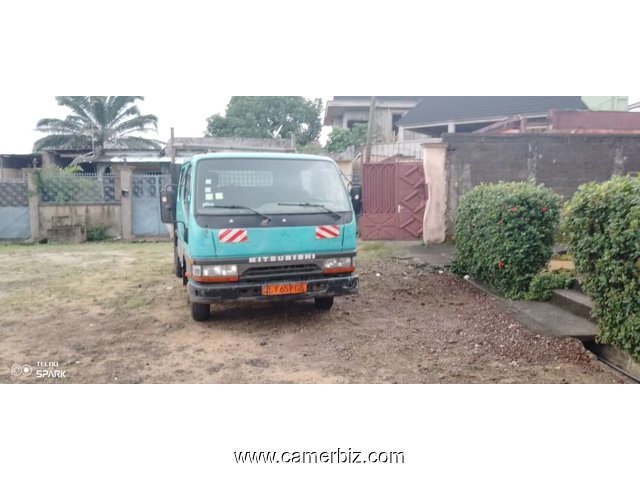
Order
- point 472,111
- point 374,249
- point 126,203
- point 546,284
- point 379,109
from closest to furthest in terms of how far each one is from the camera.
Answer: point 546,284, point 374,249, point 126,203, point 472,111, point 379,109

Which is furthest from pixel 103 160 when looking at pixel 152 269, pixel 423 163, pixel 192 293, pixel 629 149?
pixel 629 149

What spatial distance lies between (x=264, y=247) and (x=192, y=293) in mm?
891

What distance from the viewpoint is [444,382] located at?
12.5ft

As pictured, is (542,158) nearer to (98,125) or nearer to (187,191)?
(187,191)

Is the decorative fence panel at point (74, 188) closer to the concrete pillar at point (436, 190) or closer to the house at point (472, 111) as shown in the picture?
the concrete pillar at point (436, 190)

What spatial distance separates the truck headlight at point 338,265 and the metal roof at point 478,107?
14886 mm

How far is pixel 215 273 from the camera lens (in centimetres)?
470

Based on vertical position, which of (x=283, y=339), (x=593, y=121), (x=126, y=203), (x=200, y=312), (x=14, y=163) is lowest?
(x=283, y=339)

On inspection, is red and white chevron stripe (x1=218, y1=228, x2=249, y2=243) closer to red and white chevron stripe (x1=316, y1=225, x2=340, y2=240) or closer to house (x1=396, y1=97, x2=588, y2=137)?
red and white chevron stripe (x1=316, y1=225, x2=340, y2=240)

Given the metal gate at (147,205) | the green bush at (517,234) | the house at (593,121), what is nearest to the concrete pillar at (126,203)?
the metal gate at (147,205)

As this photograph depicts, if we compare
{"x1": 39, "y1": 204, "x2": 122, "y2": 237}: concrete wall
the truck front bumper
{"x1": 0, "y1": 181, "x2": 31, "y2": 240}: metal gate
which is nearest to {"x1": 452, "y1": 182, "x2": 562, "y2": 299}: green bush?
the truck front bumper

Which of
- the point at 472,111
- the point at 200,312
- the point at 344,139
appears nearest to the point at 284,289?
the point at 200,312

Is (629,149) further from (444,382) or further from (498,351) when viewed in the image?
(444,382)

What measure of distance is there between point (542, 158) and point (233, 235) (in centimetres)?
810
